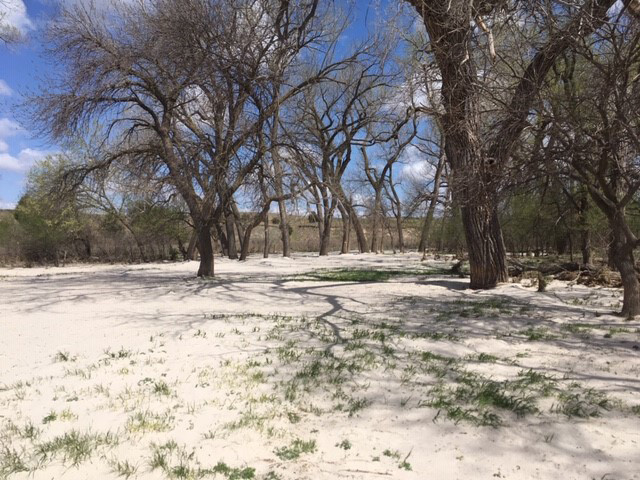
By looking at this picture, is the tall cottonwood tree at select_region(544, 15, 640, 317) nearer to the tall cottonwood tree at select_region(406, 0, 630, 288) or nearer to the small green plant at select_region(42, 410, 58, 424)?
the tall cottonwood tree at select_region(406, 0, 630, 288)

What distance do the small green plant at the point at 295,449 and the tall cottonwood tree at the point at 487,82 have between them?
196 inches

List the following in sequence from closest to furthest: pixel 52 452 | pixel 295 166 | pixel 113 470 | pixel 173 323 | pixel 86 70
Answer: pixel 113 470 < pixel 52 452 < pixel 173 323 < pixel 86 70 < pixel 295 166

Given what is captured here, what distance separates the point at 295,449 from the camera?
305 centimetres

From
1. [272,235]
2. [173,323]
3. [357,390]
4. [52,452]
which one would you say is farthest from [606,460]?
[272,235]

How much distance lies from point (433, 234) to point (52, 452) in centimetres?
3064

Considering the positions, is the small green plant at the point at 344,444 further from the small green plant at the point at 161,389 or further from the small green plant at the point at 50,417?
the small green plant at the point at 50,417

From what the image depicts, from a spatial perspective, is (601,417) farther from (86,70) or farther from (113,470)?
(86,70)

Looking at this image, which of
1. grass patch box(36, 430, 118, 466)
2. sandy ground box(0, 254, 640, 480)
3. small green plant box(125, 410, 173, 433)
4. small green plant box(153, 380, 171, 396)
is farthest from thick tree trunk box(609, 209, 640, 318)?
grass patch box(36, 430, 118, 466)

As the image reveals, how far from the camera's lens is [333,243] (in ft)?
160

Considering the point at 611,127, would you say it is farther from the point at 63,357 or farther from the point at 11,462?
the point at 63,357

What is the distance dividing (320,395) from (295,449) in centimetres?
93

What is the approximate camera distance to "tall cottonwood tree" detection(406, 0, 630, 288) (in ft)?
19.3

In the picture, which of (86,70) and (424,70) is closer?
(424,70)

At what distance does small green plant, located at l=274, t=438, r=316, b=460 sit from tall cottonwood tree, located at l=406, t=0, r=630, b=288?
4.98 meters
